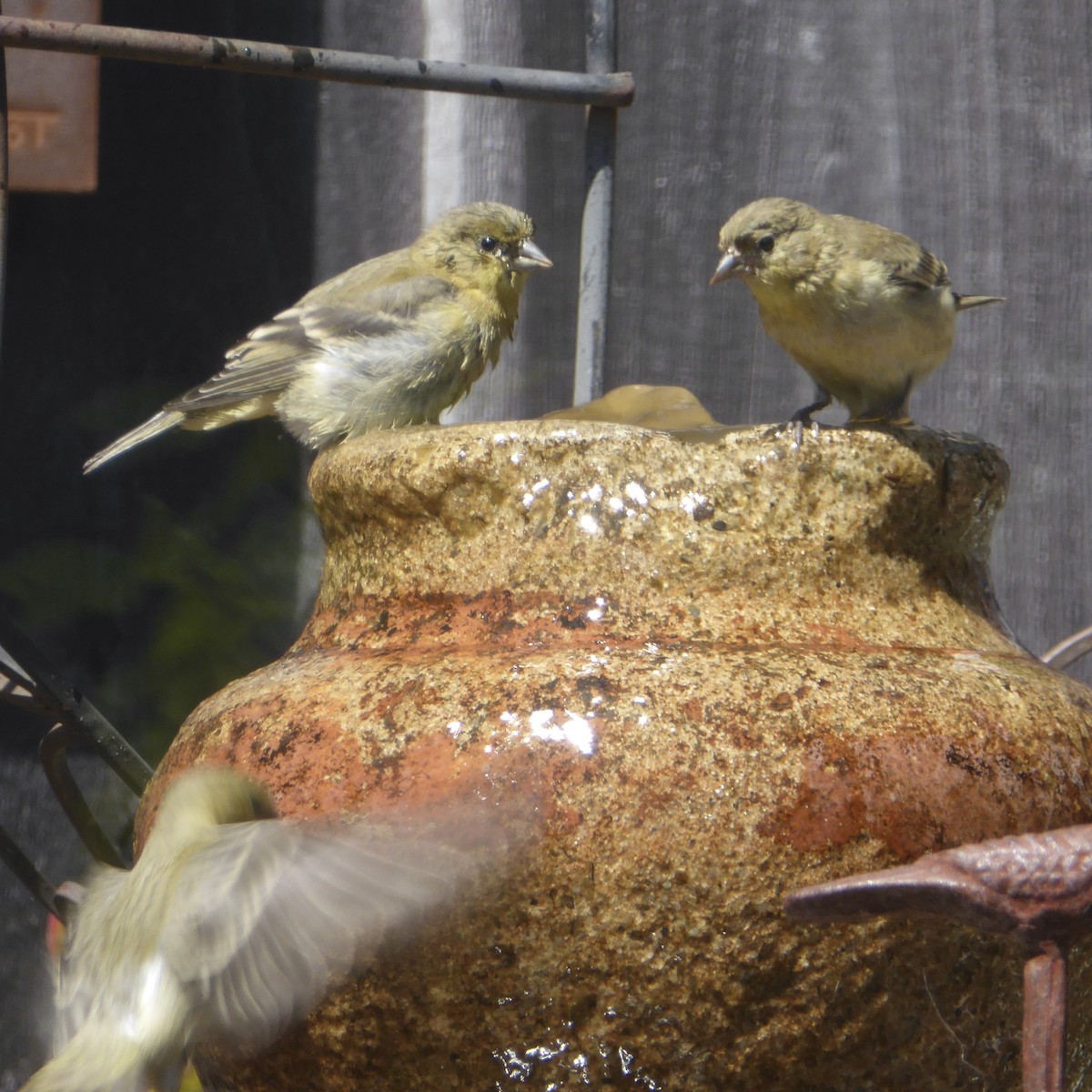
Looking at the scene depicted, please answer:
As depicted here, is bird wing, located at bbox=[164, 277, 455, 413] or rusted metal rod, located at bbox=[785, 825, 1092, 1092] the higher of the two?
bird wing, located at bbox=[164, 277, 455, 413]

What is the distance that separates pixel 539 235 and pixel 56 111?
3.73 ft

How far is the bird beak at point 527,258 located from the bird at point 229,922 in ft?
5.53

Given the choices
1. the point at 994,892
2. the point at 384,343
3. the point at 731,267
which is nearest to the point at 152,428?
the point at 384,343

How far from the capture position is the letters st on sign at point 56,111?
3.17 metres

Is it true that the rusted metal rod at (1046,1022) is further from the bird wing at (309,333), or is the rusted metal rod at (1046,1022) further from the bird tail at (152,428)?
the bird tail at (152,428)

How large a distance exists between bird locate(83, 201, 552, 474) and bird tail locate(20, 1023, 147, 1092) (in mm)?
1327

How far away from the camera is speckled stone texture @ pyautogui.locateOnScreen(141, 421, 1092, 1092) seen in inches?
57.6

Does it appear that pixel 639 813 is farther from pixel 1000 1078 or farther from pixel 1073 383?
pixel 1073 383

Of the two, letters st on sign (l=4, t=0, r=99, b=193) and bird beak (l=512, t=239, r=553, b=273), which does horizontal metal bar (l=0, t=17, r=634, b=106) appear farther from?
letters st on sign (l=4, t=0, r=99, b=193)

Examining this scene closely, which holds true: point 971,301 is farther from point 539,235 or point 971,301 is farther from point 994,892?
point 994,892

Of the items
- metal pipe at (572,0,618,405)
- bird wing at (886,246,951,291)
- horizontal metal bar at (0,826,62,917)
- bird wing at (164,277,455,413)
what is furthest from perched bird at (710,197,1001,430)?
horizontal metal bar at (0,826,62,917)

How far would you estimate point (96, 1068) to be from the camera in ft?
6.43

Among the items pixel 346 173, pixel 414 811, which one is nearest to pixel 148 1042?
pixel 414 811

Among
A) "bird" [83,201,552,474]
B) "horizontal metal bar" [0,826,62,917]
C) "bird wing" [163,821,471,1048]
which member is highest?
"bird" [83,201,552,474]
